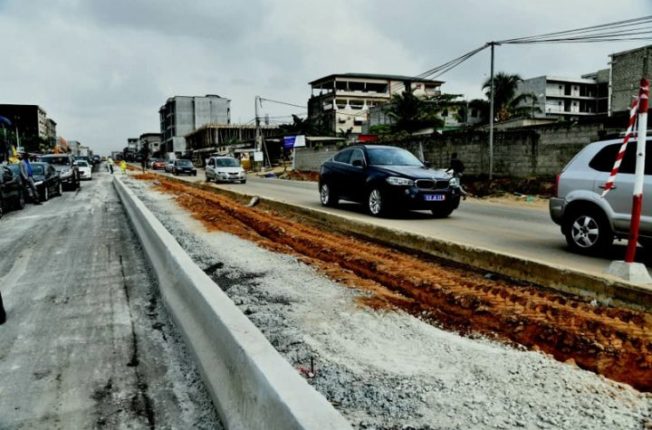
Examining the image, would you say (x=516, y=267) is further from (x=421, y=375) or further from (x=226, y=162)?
(x=226, y=162)

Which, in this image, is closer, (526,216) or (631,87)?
(526,216)

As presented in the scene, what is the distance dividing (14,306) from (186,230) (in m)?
4.75

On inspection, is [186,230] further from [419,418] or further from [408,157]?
[419,418]

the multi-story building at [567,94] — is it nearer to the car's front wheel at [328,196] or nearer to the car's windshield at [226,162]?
the car's windshield at [226,162]

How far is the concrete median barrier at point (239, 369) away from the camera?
2086 mm

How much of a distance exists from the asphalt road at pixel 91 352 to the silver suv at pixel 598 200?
5913 mm

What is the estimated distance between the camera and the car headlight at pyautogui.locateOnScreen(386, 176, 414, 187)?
1191cm

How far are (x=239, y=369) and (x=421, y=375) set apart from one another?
3.75 ft

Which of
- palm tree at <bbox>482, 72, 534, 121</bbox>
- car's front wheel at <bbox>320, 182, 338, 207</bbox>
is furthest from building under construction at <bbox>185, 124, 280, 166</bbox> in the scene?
car's front wheel at <bbox>320, 182, 338, 207</bbox>

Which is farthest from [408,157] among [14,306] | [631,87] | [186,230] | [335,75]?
[335,75]

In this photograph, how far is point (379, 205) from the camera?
12398 mm

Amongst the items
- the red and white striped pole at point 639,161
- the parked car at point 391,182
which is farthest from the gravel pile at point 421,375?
the parked car at point 391,182

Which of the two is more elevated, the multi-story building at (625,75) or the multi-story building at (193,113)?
the multi-story building at (193,113)

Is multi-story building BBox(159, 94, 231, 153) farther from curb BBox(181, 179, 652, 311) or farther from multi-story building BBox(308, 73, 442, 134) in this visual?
curb BBox(181, 179, 652, 311)
